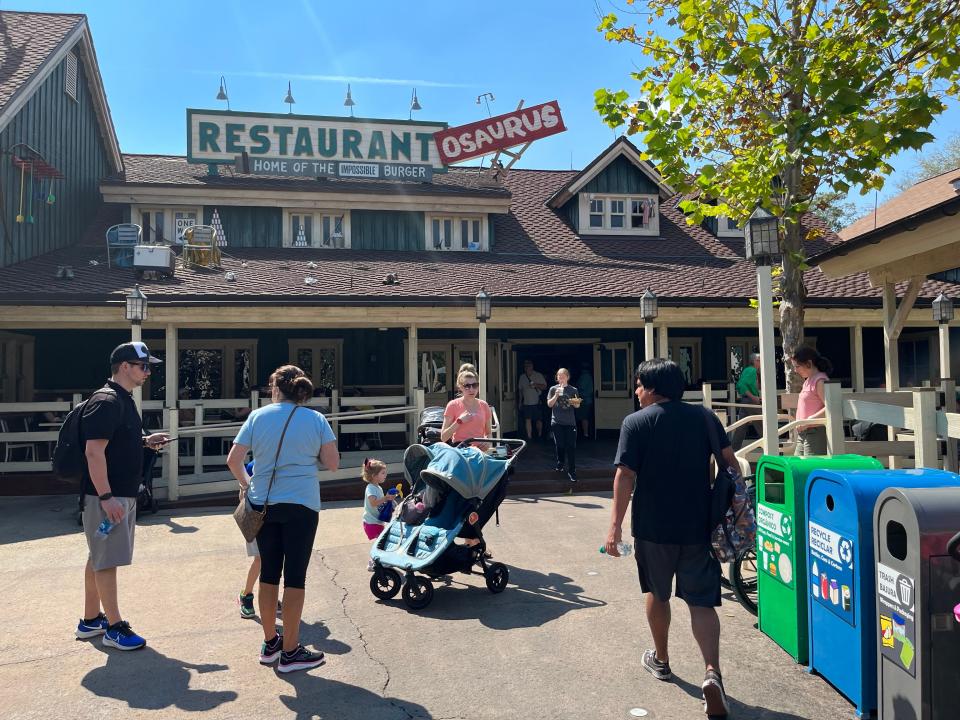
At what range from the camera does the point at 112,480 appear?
4.81 m

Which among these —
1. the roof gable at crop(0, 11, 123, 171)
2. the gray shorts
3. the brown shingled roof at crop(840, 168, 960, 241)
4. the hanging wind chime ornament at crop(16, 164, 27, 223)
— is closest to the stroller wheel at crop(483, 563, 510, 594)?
the gray shorts

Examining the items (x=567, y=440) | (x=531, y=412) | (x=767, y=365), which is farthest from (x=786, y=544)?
(x=531, y=412)

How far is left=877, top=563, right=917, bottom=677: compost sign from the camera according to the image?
3223 millimetres

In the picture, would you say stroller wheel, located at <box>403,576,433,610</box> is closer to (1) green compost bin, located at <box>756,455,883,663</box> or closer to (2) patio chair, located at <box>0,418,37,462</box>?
(1) green compost bin, located at <box>756,455,883,663</box>

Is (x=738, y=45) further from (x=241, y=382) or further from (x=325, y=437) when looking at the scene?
(x=241, y=382)

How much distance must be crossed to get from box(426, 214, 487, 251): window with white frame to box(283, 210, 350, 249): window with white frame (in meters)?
1.95

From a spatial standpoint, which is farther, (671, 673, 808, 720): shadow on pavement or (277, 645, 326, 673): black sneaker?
(277, 645, 326, 673): black sneaker

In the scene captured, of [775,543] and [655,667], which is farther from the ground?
[775,543]

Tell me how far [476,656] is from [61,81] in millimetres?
16094

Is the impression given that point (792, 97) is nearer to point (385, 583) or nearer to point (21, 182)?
point (385, 583)

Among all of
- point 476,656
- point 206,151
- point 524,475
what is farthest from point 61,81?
point 476,656

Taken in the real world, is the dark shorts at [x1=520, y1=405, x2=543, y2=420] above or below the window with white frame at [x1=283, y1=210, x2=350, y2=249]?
below

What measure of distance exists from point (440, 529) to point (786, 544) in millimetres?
2630

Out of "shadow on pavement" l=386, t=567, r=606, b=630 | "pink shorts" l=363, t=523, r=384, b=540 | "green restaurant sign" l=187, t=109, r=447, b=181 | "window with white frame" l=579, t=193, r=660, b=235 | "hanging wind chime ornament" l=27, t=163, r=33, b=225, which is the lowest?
"shadow on pavement" l=386, t=567, r=606, b=630
